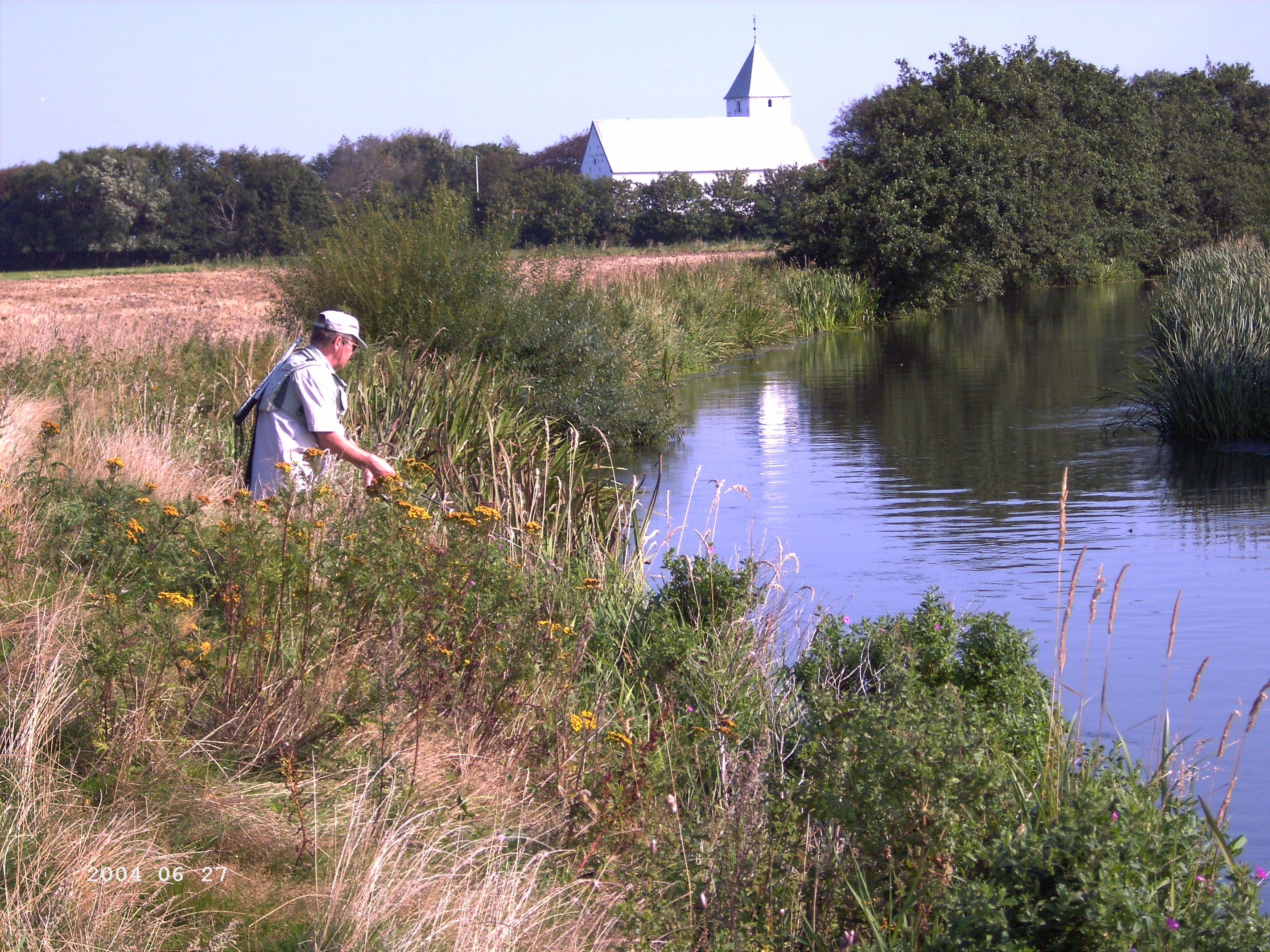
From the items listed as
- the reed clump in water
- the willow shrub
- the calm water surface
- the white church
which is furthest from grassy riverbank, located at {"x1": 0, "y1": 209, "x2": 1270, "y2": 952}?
the white church

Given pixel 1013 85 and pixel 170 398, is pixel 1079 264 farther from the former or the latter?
pixel 170 398

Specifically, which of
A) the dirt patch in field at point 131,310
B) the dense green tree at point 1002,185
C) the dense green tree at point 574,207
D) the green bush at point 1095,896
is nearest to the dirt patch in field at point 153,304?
the dirt patch in field at point 131,310

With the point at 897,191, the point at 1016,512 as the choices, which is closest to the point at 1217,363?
the point at 1016,512

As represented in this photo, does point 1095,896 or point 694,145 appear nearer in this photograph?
point 1095,896

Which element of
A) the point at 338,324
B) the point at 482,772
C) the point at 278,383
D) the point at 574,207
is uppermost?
the point at 574,207

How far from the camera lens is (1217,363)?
45.3 ft

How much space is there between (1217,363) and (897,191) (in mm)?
18810

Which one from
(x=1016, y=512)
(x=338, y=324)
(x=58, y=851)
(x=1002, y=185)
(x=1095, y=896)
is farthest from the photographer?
(x=1002, y=185)

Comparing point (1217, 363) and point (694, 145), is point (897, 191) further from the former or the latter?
point (694, 145)

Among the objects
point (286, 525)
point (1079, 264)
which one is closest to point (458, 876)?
point (286, 525)

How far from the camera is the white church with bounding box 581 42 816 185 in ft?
331

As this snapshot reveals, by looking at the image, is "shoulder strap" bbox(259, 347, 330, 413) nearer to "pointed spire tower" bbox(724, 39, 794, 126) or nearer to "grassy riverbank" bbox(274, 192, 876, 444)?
"grassy riverbank" bbox(274, 192, 876, 444)

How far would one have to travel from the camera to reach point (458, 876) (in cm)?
357

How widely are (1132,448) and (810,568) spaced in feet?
20.6
